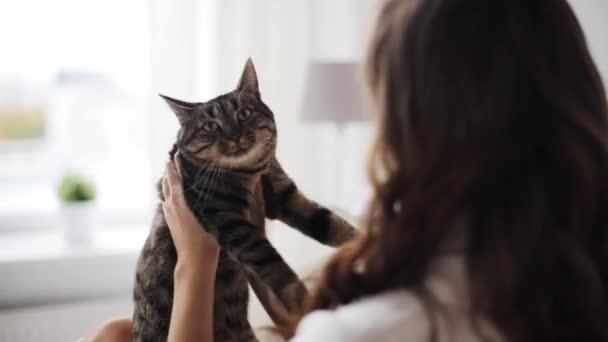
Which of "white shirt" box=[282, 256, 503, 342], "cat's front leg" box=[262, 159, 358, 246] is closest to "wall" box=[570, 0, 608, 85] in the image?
"cat's front leg" box=[262, 159, 358, 246]

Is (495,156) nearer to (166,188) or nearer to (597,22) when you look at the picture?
(166,188)

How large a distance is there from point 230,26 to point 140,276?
1.19 meters

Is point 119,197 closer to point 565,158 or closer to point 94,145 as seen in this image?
point 94,145

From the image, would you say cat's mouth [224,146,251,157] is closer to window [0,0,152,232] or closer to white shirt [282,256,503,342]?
white shirt [282,256,503,342]

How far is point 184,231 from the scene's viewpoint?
3.32ft

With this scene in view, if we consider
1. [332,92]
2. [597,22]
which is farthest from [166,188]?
[597,22]

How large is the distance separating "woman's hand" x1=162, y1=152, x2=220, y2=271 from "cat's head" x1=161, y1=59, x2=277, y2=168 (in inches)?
2.3

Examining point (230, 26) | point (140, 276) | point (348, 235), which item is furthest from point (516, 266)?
point (230, 26)

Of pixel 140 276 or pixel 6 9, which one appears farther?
pixel 6 9

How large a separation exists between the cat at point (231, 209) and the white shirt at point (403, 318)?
0.19 m

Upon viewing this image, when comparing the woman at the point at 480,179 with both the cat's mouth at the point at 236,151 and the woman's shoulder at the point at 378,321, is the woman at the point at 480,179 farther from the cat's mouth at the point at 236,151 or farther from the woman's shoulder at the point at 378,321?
the cat's mouth at the point at 236,151

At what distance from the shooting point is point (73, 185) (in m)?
2.03

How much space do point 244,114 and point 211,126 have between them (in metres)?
0.05

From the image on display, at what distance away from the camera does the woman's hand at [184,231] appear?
0.99 meters
